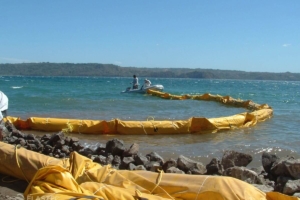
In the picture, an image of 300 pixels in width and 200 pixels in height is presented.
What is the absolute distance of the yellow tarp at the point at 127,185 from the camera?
364 centimetres

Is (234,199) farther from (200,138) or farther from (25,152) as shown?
(200,138)

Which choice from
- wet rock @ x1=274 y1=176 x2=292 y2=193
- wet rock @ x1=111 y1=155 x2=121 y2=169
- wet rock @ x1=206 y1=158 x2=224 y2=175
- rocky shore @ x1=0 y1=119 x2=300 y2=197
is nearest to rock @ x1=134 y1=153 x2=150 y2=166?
rocky shore @ x1=0 y1=119 x2=300 y2=197

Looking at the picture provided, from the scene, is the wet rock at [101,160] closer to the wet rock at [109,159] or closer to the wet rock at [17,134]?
the wet rock at [109,159]

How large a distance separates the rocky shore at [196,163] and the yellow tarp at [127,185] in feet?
3.73

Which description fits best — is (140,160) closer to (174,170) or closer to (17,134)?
(174,170)

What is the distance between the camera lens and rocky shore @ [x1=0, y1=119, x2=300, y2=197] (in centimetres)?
519

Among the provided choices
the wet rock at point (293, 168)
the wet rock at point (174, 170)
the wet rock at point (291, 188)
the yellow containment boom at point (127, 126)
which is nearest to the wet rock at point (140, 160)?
the wet rock at point (174, 170)

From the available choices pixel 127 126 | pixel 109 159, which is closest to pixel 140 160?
pixel 109 159

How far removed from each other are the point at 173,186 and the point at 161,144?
198 inches

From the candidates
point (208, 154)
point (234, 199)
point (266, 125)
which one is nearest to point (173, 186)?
point (234, 199)

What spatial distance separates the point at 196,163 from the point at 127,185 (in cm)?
204

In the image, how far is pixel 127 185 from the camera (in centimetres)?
404

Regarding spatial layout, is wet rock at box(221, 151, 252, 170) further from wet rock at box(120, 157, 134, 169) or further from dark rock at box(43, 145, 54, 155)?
dark rock at box(43, 145, 54, 155)

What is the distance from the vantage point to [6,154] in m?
5.02
